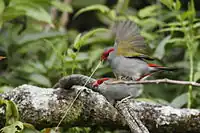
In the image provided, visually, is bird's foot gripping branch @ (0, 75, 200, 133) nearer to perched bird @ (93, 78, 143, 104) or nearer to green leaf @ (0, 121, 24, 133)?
perched bird @ (93, 78, 143, 104)

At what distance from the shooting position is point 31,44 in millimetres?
3576

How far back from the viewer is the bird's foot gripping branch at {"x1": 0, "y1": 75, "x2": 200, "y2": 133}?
7.75ft

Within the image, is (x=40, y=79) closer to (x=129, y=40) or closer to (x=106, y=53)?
(x=129, y=40)

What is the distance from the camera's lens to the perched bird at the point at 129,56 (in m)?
2.43

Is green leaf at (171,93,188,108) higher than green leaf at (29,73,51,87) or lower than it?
lower

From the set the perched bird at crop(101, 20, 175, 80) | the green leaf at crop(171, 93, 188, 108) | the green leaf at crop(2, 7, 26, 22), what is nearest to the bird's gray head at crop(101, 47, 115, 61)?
the perched bird at crop(101, 20, 175, 80)

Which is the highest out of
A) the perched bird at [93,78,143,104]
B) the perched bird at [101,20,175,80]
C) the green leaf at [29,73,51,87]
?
the perched bird at [101,20,175,80]

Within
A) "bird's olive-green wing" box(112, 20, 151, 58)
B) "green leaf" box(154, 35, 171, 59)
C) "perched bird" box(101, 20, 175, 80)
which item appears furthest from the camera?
"green leaf" box(154, 35, 171, 59)

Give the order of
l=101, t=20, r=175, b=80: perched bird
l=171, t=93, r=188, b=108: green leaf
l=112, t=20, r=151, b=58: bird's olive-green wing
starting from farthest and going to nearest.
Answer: l=171, t=93, r=188, b=108: green leaf < l=112, t=20, r=151, b=58: bird's olive-green wing < l=101, t=20, r=175, b=80: perched bird

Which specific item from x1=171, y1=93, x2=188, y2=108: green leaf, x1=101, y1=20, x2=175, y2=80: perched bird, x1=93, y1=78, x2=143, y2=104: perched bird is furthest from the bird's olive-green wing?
x1=171, y1=93, x2=188, y2=108: green leaf

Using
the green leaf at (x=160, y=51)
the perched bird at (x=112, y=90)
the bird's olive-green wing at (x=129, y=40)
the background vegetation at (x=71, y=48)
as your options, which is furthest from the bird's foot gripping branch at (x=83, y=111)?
the green leaf at (x=160, y=51)

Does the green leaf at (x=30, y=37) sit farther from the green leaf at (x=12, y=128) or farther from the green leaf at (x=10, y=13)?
the green leaf at (x=12, y=128)

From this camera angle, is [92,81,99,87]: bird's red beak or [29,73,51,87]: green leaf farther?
[29,73,51,87]: green leaf

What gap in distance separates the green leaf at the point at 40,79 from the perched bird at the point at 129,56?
76 cm
